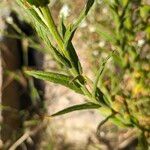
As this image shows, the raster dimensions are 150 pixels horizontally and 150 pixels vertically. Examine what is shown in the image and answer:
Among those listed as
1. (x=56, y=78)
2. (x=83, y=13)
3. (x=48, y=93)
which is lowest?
(x=48, y=93)

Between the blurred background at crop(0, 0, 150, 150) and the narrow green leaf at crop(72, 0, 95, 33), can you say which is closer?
the narrow green leaf at crop(72, 0, 95, 33)

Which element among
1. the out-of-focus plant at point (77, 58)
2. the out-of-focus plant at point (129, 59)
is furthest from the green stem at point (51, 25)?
the out-of-focus plant at point (129, 59)

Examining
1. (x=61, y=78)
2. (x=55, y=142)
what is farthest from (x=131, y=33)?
(x=55, y=142)

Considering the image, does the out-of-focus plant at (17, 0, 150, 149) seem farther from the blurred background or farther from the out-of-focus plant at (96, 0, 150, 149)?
the blurred background

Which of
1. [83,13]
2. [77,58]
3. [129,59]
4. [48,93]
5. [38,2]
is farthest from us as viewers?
[48,93]

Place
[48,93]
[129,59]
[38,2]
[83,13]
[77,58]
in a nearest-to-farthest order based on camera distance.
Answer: [38,2], [83,13], [77,58], [129,59], [48,93]

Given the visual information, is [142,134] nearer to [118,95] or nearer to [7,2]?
[118,95]

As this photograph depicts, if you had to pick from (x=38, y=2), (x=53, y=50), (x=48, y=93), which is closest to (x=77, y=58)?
(x=53, y=50)

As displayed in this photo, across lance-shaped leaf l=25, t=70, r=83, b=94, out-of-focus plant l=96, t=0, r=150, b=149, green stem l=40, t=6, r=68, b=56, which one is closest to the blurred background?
out-of-focus plant l=96, t=0, r=150, b=149

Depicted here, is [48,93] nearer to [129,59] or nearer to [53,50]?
[129,59]

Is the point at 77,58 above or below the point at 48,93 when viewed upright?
above

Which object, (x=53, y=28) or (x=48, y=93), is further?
(x=48, y=93)

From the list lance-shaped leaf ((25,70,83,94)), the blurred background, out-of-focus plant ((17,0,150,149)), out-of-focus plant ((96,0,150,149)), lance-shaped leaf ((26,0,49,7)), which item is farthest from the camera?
the blurred background

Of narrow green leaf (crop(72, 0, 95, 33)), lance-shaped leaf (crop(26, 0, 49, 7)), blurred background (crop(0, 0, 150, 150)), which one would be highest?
lance-shaped leaf (crop(26, 0, 49, 7))
